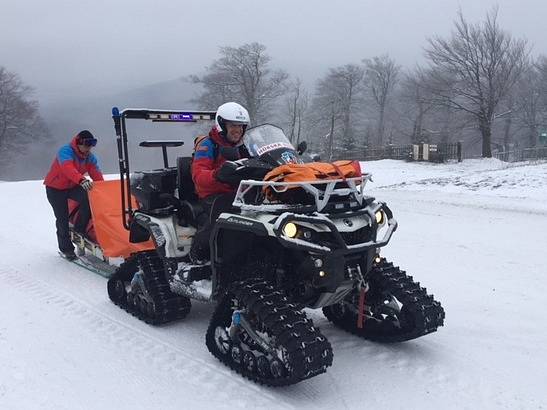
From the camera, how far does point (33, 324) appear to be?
5.41 meters

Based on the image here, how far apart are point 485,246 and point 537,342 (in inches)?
157

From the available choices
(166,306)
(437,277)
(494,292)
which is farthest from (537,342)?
(166,306)

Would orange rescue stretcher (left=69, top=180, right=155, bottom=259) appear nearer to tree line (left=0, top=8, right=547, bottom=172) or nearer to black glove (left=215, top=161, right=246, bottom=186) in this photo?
black glove (left=215, top=161, right=246, bottom=186)

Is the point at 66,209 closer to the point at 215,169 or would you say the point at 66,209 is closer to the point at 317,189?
the point at 215,169

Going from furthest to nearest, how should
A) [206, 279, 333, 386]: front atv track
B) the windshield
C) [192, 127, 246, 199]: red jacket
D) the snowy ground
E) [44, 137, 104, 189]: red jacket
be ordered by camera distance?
[44, 137, 104, 189]: red jacket < [192, 127, 246, 199]: red jacket < the windshield < the snowy ground < [206, 279, 333, 386]: front atv track

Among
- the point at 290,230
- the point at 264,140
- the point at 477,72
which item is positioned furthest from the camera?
the point at 477,72

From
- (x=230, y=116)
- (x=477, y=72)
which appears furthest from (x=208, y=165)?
(x=477, y=72)

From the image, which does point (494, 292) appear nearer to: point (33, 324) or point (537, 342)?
point (537, 342)

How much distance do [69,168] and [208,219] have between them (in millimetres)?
3511

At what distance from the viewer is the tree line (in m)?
35.8

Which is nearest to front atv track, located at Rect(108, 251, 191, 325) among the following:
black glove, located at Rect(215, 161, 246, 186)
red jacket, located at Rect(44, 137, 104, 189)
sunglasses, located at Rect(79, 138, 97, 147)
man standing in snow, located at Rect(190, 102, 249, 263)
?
man standing in snow, located at Rect(190, 102, 249, 263)

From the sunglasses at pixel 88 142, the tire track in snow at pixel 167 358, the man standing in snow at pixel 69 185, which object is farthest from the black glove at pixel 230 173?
the sunglasses at pixel 88 142

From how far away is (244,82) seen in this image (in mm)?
49500

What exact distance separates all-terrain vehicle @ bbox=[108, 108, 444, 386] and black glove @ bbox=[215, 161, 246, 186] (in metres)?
0.04
